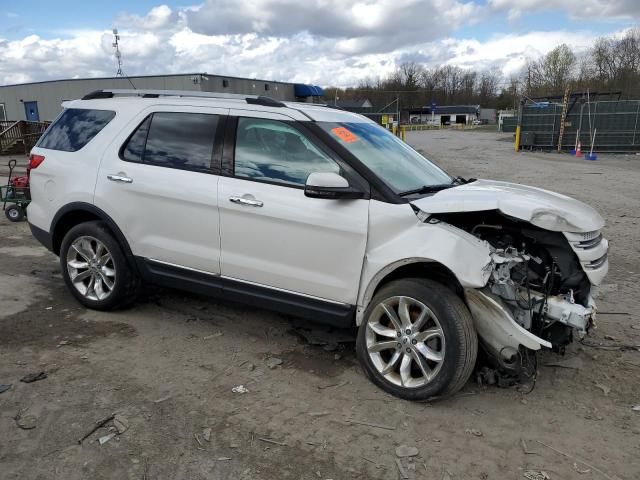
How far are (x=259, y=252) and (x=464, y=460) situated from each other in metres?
1.95

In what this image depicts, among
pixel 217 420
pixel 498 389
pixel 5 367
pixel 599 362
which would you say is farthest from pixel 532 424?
pixel 5 367

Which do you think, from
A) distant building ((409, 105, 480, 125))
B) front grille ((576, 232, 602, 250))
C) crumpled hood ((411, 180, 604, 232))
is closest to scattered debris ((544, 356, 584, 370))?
front grille ((576, 232, 602, 250))

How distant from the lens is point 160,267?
14.5 ft

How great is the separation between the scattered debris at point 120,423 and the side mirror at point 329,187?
1.81 metres

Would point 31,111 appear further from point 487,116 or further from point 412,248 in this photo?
point 487,116

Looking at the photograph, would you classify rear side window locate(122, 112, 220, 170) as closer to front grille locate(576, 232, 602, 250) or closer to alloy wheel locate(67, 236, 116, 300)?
alloy wheel locate(67, 236, 116, 300)

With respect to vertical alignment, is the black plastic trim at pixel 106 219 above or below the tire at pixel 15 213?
above

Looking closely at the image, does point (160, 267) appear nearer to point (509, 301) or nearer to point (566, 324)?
point (509, 301)

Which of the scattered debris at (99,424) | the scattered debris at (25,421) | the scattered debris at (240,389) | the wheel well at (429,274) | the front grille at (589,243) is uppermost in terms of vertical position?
the front grille at (589,243)

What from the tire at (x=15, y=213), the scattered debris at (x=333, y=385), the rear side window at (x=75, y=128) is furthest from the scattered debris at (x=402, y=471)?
the tire at (x=15, y=213)

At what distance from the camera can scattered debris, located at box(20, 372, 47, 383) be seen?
3.62 m

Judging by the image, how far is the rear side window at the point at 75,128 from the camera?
4.81 metres

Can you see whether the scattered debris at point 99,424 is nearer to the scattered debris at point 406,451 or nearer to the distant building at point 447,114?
the scattered debris at point 406,451

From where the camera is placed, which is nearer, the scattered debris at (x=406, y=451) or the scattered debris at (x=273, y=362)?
the scattered debris at (x=406, y=451)
